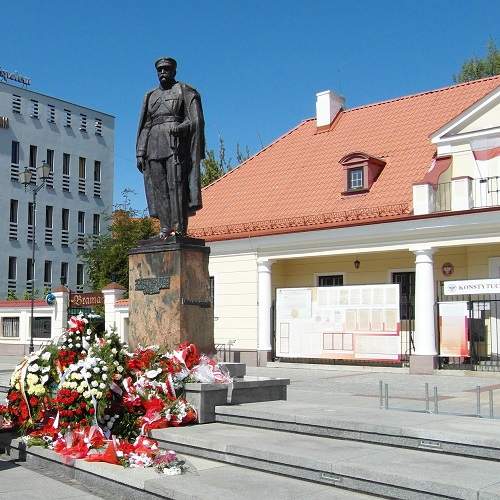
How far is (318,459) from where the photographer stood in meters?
5.89

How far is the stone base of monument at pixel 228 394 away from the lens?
8.16 meters

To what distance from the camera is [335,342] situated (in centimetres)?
2091

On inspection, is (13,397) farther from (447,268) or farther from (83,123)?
(83,123)

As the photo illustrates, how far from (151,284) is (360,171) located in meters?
14.7

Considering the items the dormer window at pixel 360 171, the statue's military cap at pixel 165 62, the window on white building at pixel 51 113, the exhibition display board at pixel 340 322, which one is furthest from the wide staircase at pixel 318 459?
the window on white building at pixel 51 113

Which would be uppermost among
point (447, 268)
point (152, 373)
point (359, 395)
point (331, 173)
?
point (331, 173)

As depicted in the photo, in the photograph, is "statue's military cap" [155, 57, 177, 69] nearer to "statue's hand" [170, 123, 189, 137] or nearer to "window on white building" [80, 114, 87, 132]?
"statue's hand" [170, 123, 189, 137]

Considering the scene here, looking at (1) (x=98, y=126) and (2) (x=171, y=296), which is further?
(1) (x=98, y=126)

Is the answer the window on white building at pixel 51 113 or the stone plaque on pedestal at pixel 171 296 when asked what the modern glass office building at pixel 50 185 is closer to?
the window on white building at pixel 51 113

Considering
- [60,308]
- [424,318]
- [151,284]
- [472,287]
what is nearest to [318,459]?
[151,284]

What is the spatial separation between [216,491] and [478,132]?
1694cm

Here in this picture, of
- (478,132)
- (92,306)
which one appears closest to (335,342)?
(478,132)

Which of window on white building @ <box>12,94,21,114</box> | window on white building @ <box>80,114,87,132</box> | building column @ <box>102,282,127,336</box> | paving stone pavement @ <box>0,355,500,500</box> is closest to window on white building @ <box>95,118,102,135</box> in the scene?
window on white building @ <box>80,114,87,132</box>

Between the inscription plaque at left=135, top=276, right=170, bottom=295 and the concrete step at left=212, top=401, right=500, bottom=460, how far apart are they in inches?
77.3
